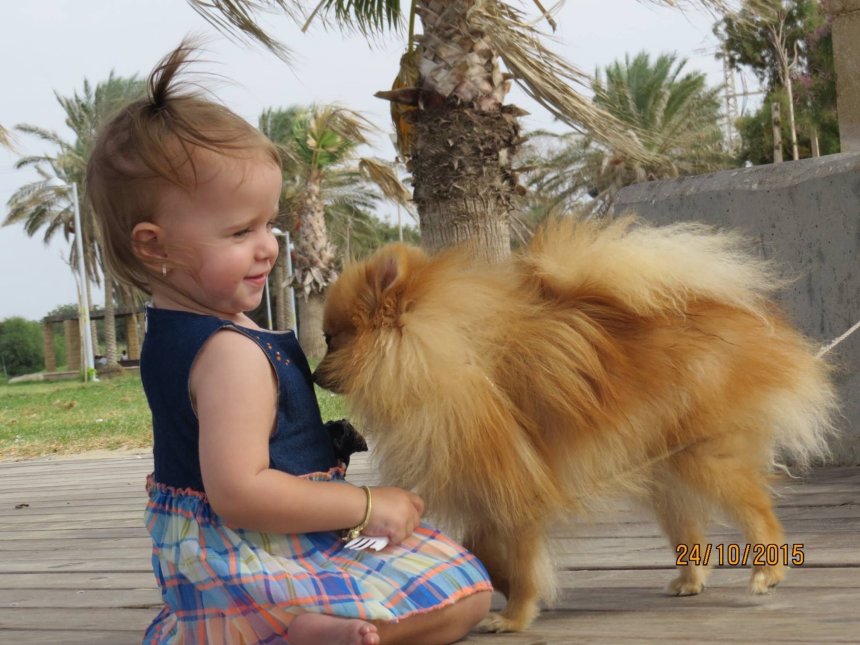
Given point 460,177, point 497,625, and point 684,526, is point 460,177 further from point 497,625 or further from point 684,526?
point 497,625

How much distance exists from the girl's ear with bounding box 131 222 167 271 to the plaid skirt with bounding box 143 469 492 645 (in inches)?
19.9

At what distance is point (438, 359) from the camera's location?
231 centimetres

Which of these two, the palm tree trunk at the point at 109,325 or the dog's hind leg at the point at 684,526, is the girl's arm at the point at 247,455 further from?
the palm tree trunk at the point at 109,325

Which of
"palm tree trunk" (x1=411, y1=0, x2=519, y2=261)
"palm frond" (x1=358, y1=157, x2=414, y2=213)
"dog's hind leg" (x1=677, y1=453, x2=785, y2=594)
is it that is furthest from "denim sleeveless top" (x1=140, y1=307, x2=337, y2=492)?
"palm frond" (x1=358, y1=157, x2=414, y2=213)

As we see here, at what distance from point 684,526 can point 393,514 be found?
3.46 ft

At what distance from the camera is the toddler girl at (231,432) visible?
2008 mm

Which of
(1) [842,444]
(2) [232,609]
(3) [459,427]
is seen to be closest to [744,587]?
(3) [459,427]

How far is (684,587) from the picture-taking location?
8.71 ft

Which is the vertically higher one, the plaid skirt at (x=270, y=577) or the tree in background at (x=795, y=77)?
the tree in background at (x=795, y=77)

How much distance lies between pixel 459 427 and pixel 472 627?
0.49 meters

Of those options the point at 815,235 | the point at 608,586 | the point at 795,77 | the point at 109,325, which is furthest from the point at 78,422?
the point at 109,325

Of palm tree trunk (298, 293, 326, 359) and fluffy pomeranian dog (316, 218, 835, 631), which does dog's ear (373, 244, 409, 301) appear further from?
palm tree trunk (298, 293, 326, 359)

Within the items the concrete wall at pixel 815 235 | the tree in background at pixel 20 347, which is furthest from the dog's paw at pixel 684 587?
the tree in background at pixel 20 347

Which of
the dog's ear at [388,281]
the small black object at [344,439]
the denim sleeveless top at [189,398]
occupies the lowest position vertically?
the small black object at [344,439]
